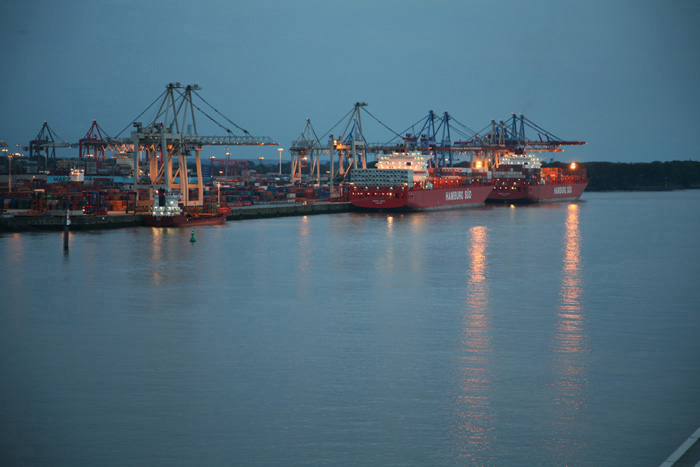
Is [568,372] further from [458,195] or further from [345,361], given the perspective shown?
[458,195]

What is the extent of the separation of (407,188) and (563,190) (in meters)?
35.5

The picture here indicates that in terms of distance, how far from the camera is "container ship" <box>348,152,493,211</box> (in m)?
64.5

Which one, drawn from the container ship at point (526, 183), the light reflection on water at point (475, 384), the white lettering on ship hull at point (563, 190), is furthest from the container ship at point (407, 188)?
the light reflection on water at point (475, 384)

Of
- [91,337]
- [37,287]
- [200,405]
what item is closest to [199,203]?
[37,287]

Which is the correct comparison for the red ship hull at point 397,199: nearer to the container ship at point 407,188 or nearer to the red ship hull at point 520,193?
the container ship at point 407,188

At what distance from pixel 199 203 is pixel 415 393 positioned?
141 ft

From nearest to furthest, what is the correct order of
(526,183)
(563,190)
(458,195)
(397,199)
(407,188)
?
(397,199), (407,188), (458,195), (526,183), (563,190)

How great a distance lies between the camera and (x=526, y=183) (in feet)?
272

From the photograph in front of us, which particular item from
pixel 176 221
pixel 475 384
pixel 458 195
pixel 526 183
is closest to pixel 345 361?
pixel 475 384

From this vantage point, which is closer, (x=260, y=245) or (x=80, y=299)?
(x=80, y=299)

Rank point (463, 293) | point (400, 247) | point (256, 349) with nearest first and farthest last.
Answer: point (256, 349), point (463, 293), point (400, 247)

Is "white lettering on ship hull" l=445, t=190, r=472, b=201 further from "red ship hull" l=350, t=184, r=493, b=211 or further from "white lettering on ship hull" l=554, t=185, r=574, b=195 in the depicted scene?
"white lettering on ship hull" l=554, t=185, r=574, b=195

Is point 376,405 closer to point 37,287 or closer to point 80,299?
point 80,299

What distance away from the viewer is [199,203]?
173 ft
